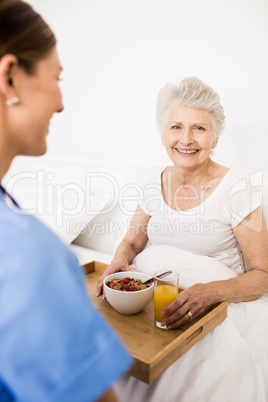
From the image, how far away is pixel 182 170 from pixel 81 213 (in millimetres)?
761

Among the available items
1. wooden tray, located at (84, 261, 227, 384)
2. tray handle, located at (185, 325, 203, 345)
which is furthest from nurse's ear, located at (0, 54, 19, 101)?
tray handle, located at (185, 325, 203, 345)

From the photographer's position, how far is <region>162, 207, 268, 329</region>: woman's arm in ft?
3.73

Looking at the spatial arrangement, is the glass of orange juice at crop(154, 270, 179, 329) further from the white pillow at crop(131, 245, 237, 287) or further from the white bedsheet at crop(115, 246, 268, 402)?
the white pillow at crop(131, 245, 237, 287)

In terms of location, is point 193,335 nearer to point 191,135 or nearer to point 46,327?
point 46,327

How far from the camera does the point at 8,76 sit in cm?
58

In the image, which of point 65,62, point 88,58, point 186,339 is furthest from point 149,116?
point 186,339

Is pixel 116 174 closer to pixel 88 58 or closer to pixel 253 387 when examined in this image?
pixel 88 58

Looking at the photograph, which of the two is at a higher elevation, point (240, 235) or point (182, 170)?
point (182, 170)

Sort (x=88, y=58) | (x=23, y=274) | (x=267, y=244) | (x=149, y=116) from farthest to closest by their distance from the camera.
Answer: (x=88, y=58), (x=149, y=116), (x=267, y=244), (x=23, y=274)

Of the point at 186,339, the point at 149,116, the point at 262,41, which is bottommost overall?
the point at 186,339

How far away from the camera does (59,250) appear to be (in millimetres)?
486

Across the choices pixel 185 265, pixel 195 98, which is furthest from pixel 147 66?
pixel 185 265

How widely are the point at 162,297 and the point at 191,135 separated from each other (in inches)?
31.6

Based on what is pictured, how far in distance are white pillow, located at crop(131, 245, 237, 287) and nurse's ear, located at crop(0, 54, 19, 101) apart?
41.1 inches
